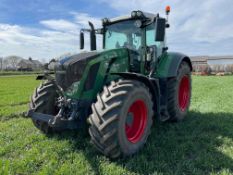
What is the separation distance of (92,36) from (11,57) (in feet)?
297

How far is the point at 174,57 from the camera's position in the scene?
243 inches

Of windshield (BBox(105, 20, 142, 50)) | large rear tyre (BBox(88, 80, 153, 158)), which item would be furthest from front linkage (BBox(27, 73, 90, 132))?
windshield (BBox(105, 20, 142, 50))

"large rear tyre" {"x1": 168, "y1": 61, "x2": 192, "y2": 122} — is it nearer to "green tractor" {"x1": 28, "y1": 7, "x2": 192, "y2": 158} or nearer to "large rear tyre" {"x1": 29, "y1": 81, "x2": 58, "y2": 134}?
"green tractor" {"x1": 28, "y1": 7, "x2": 192, "y2": 158}

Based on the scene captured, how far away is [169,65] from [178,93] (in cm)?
75

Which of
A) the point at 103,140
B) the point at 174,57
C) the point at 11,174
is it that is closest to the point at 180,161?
the point at 103,140

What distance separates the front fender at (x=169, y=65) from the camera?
18.5ft

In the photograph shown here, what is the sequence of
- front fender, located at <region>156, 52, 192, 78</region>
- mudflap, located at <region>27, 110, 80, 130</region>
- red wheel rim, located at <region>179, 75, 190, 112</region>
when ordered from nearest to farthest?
mudflap, located at <region>27, 110, 80, 130</region> → front fender, located at <region>156, 52, 192, 78</region> → red wheel rim, located at <region>179, 75, 190, 112</region>

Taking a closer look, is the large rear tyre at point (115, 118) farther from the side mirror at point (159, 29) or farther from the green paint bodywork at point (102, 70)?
the side mirror at point (159, 29)

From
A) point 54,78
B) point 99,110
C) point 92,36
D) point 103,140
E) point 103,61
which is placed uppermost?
point 92,36

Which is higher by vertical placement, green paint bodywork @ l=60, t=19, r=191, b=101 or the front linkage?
green paint bodywork @ l=60, t=19, r=191, b=101

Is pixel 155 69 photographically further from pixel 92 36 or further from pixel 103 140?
pixel 103 140

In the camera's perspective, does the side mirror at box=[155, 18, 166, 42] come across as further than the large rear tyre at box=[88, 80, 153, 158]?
Yes

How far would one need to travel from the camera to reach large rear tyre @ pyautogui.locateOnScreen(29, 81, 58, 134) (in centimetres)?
468

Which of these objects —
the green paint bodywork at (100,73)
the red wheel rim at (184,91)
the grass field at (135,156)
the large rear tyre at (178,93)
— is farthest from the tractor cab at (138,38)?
the red wheel rim at (184,91)
